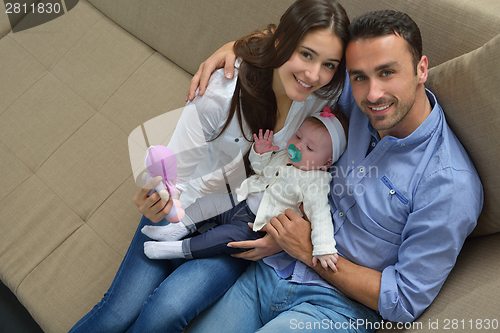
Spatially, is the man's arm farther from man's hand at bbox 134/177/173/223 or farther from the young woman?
man's hand at bbox 134/177/173/223

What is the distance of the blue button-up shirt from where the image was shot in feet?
3.52

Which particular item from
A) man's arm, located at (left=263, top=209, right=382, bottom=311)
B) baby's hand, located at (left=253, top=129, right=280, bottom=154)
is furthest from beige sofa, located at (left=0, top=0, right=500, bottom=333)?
baby's hand, located at (left=253, top=129, right=280, bottom=154)

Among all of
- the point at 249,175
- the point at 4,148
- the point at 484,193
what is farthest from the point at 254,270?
the point at 4,148

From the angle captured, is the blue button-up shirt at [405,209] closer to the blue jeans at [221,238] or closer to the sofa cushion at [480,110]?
the sofa cushion at [480,110]

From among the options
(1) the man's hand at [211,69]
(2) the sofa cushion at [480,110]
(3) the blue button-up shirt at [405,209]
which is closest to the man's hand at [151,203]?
(1) the man's hand at [211,69]

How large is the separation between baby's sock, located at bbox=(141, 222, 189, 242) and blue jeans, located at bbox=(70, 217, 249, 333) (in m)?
0.04

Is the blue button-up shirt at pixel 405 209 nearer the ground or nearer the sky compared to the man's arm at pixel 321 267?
nearer the sky

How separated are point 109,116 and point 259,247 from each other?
3.59 feet

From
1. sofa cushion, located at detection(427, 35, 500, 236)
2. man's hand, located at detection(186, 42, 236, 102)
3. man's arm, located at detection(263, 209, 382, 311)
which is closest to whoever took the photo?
sofa cushion, located at detection(427, 35, 500, 236)

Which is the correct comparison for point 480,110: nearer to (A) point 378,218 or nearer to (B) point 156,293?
(A) point 378,218

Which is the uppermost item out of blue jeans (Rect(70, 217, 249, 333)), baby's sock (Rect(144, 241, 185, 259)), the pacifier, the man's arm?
the pacifier

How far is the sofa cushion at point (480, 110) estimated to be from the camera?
3.49 ft

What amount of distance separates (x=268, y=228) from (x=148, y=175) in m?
0.49

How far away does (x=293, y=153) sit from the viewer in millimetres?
1379
